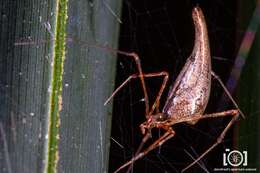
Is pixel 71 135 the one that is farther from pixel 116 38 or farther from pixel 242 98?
pixel 242 98

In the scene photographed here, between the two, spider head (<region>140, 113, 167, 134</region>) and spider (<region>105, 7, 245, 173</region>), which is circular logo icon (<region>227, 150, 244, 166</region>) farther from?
spider head (<region>140, 113, 167, 134</region>)

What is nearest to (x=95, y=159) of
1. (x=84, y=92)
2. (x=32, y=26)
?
(x=84, y=92)

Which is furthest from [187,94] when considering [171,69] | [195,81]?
[171,69]

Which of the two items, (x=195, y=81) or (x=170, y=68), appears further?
(x=170, y=68)

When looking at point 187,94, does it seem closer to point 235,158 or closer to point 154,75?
point 154,75

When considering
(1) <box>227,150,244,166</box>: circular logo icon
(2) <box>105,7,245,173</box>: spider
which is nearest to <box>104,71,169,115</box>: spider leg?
(2) <box>105,7,245,173</box>: spider

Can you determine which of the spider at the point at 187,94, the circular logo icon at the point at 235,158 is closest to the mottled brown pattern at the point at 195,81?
the spider at the point at 187,94
